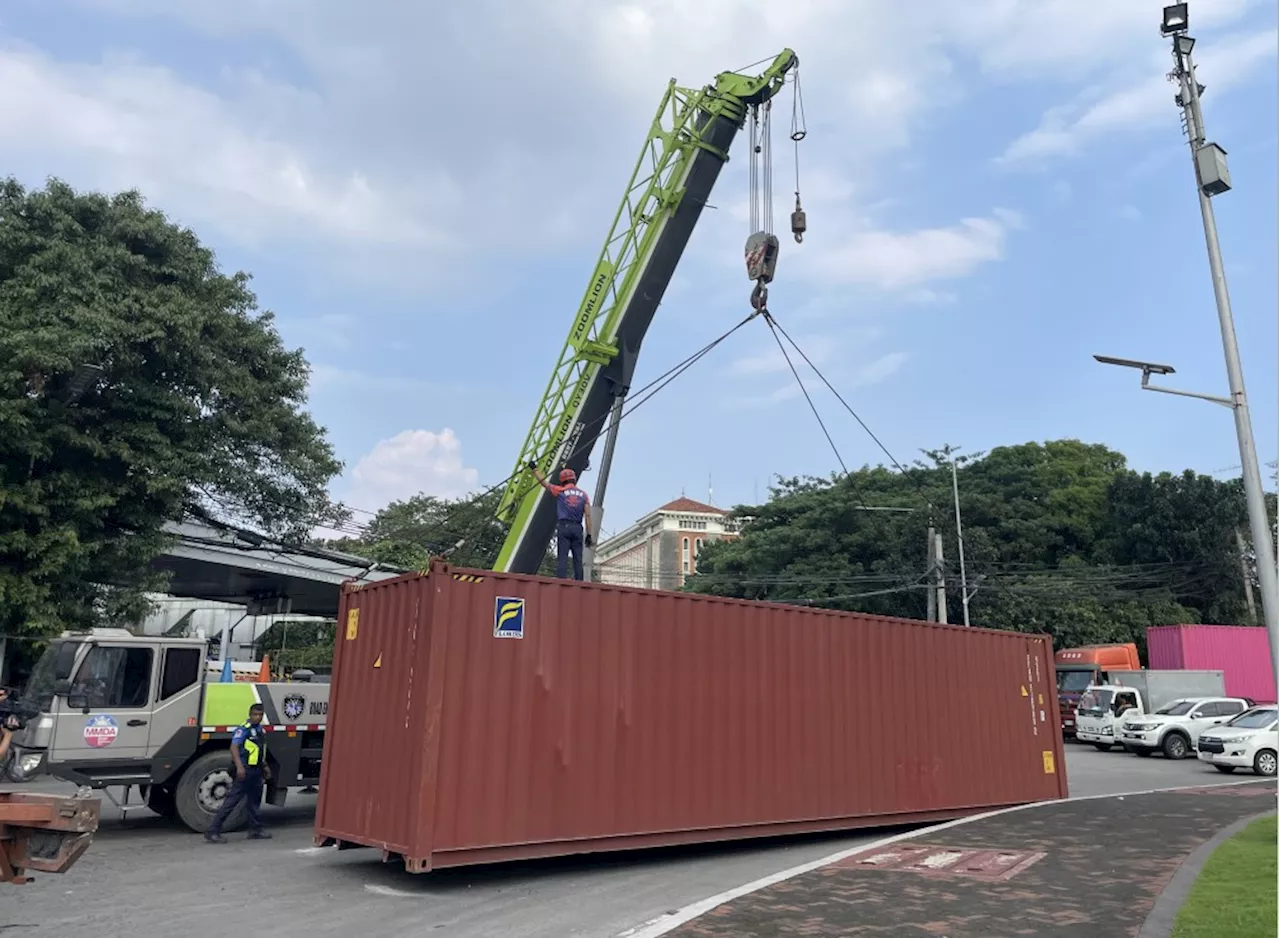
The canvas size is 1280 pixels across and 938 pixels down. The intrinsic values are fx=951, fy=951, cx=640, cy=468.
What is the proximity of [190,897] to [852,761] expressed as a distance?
23.3ft

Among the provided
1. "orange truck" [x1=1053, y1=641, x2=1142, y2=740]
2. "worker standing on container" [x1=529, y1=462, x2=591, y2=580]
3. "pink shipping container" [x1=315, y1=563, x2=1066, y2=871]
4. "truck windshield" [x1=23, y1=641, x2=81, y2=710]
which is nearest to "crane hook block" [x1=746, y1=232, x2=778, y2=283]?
"worker standing on container" [x1=529, y1=462, x2=591, y2=580]

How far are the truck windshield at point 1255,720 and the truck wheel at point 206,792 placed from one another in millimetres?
20117

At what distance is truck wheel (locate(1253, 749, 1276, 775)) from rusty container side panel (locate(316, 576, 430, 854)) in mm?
18995

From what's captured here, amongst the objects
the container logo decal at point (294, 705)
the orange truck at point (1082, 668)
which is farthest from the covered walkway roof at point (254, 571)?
the orange truck at point (1082, 668)

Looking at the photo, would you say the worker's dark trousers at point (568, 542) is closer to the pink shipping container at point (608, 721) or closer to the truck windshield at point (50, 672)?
the pink shipping container at point (608, 721)

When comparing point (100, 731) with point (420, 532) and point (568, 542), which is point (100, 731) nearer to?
point (568, 542)

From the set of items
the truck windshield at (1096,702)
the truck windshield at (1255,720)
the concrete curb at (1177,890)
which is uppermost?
the truck windshield at (1096,702)

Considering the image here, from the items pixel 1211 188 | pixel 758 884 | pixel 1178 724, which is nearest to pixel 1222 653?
pixel 1178 724

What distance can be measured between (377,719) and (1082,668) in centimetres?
2646

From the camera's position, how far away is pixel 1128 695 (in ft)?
85.8

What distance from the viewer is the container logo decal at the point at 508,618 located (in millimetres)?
8852

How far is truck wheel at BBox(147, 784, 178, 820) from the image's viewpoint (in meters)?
11.8

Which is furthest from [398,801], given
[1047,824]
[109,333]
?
[109,333]

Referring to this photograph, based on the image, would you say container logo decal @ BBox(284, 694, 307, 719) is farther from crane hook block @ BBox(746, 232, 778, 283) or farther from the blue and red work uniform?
crane hook block @ BBox(746, 232, 778, 283)
